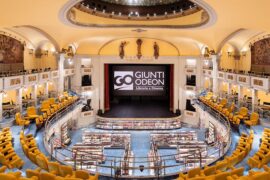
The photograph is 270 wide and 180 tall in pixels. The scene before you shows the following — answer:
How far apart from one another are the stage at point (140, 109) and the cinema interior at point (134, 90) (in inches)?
5.0

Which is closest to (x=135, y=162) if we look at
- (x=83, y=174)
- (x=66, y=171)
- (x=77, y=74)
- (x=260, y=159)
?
(x=83, y=174)

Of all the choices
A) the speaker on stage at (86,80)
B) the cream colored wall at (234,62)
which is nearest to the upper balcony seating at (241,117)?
the cream colored wall at (234,62)

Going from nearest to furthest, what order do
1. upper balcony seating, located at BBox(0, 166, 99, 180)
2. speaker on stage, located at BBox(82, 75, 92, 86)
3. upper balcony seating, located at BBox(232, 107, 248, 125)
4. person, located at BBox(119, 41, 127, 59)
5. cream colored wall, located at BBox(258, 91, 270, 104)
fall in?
upper balcony seating, located at BBox(0, 166, 99, 180), upper balcony seating, located at BBox(232, 107, 248, 125), cream colored wall, located at BBox(258, 91, 270, 104), person, located at BBox(119, 41, 127, 59), speaker on stage, located at BBox(82, 75, 92, 86)

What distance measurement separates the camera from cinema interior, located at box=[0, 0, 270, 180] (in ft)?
35.8

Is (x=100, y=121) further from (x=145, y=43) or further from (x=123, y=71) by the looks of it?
(x=145, y=43)

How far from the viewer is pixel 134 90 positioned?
30234 mm

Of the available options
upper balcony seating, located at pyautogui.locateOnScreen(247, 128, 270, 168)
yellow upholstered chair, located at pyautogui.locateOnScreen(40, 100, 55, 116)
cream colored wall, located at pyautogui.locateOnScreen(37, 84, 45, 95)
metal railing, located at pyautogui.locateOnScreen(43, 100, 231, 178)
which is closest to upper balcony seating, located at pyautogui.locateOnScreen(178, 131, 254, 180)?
upper balcony seating, located at pyautogui.locateOnScreen(247, 128, 270, 168)

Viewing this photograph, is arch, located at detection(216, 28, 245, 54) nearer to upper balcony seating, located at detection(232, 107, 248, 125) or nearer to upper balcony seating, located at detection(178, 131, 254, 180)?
upper balcony seating, located at detection(232, 107, 248, 125)

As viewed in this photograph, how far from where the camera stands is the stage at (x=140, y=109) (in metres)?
28.0

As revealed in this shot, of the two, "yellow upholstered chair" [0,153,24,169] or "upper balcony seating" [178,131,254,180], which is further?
"yellow upholstered chair" [0,153,24,169]

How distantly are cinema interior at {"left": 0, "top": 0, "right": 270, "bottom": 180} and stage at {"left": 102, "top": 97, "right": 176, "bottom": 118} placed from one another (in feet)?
0.41

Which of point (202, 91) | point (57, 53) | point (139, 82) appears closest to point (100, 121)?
point (139, 82)

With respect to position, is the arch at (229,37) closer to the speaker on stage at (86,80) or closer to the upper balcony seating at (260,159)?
the upper balcony seating at (260,159)

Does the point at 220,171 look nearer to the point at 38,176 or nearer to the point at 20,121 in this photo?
the point at 38,176
